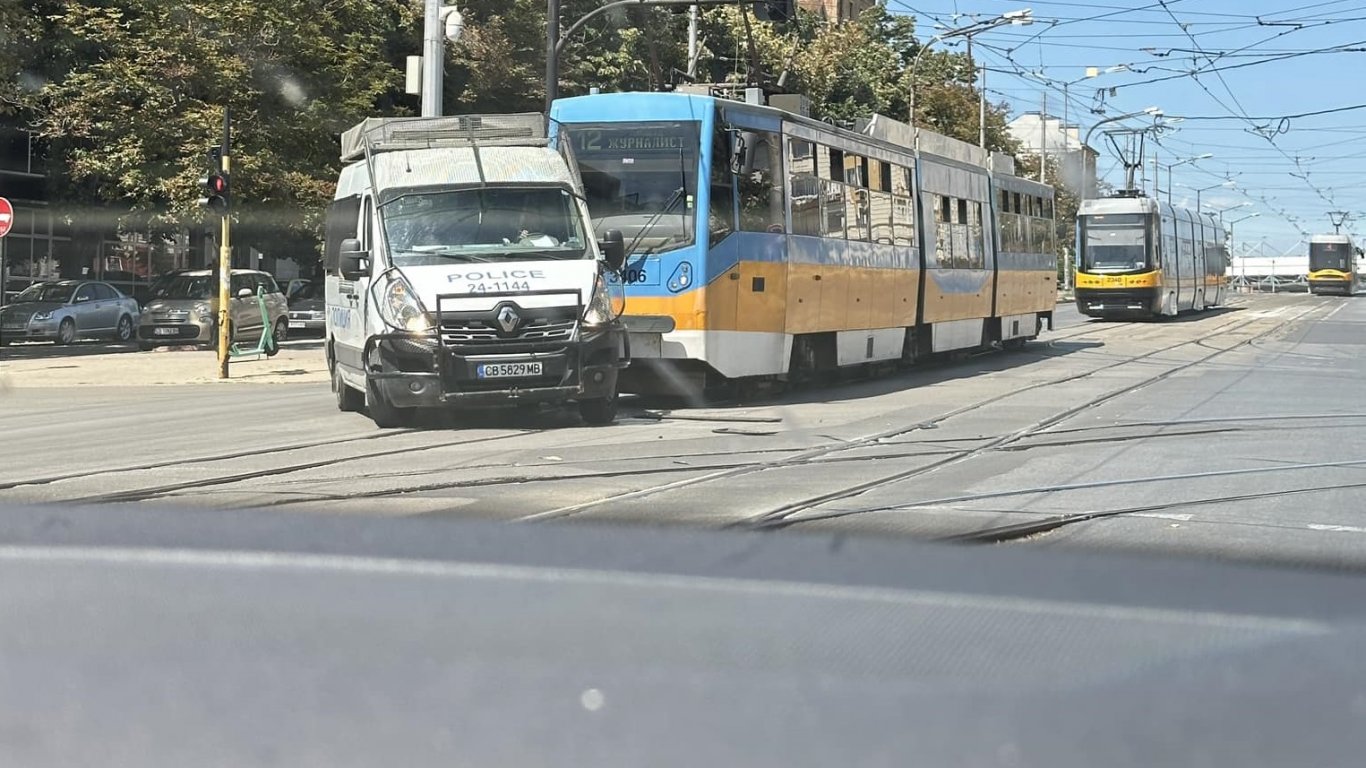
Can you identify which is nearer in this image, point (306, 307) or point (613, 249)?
point (613, 249)

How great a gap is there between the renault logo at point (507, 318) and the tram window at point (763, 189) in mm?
3613

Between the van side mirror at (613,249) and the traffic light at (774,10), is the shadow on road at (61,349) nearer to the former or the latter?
the traffic light at (774,10)

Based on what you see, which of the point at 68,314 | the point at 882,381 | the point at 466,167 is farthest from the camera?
the point at 68,314

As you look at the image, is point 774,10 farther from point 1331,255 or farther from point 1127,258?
point 1331,255

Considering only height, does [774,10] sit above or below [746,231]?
above

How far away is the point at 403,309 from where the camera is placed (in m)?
12.4

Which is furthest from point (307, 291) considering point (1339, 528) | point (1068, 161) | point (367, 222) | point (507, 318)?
point (1068, 161)

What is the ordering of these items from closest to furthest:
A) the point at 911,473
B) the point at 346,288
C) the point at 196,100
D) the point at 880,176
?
the point at 911,473 < the point at 346,288 < the point at 880,176 < the point at 196,100

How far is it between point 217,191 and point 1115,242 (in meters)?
28.5

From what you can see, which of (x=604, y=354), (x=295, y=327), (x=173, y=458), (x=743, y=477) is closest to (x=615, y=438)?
(x=604, y=354)

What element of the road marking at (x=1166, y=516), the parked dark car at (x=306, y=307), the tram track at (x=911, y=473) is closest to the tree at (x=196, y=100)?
the parked dark car at (x=306, y=307)

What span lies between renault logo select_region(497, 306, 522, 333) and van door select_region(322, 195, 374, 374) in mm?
1395

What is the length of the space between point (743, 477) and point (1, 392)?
13388 millimetres

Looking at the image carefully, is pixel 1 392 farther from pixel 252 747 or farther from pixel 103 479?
pixel 252 747
